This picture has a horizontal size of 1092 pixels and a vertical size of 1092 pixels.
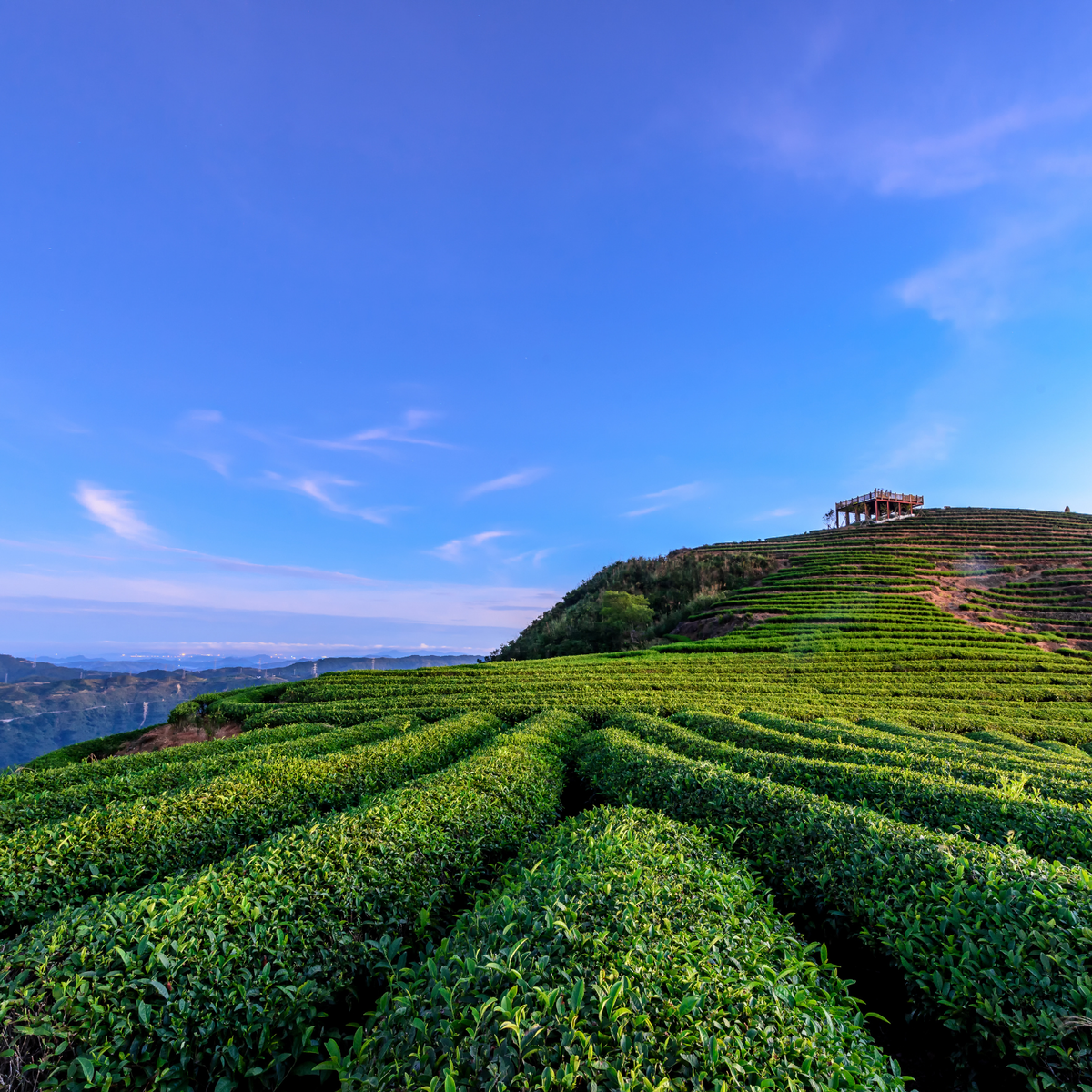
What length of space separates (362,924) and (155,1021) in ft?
5.50

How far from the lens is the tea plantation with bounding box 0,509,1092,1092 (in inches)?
115

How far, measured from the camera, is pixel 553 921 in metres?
3.64

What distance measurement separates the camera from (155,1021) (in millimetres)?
3547

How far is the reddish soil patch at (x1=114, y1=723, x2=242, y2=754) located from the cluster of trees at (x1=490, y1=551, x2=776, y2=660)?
28.4 meters

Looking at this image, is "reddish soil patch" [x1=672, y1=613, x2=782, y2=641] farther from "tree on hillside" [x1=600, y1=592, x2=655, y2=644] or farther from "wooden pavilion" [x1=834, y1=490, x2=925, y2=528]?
Answer: "wooden pavilion" [x1=834, y1=490, x2=925, y2=528]

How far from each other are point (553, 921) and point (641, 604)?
47.7m

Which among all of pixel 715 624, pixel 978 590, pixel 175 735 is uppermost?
pixel 978 590


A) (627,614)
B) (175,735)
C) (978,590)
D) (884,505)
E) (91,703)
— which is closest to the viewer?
(175,735)

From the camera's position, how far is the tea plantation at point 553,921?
293 cm

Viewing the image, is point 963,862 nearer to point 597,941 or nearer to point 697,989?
point 697,989

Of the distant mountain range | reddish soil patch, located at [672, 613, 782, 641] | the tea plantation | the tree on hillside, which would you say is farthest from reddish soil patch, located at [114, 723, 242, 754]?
the distant mountain range

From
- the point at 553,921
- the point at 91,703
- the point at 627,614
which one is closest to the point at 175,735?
the point at 553,921

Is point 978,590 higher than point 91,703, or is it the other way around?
point 978,590

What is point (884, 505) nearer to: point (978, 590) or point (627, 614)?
point (978, 590)
